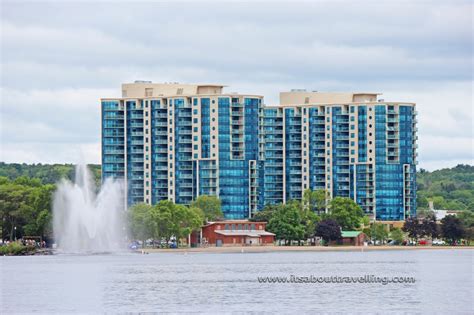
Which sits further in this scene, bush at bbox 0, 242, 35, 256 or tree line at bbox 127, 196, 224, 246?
tree line at bbox 127, 196, 224, 246

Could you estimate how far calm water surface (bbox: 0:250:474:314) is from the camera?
8519cm

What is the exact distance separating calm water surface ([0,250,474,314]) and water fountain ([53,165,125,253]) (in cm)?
1445

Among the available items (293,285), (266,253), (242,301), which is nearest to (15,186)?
(266,253)

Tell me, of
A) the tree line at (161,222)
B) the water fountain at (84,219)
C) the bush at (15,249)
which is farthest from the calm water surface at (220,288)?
the tree line at (161,222)

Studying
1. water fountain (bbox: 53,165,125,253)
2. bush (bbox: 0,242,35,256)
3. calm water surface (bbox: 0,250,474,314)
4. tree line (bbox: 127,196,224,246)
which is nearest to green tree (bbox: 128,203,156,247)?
tree line (bbox: 127,196,224,246)

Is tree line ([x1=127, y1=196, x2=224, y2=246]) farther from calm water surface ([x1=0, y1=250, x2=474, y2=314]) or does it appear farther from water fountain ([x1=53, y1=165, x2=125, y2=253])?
calm water surface ([x1=0, y1=250, x2=474, y2=314])

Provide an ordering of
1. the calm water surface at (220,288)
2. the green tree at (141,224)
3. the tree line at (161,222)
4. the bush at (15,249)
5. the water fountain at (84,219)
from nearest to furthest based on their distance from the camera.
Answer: the calm water surface at (220,288)
the water fountain at (84,219)
the bush at (15,249)
the green tree at (141,224)
the tree line at (161,222)

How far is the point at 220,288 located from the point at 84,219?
67.5m

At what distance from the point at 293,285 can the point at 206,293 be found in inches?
387

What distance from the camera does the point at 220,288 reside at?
4048 inches

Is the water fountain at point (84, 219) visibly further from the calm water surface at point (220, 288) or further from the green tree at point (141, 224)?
the calm water surface at point (220, 288)

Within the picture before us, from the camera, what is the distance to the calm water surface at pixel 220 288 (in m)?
85.2

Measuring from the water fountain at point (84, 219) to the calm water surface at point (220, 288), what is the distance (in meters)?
14.5

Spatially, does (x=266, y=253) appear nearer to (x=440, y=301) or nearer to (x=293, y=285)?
(x=293, y=285)
